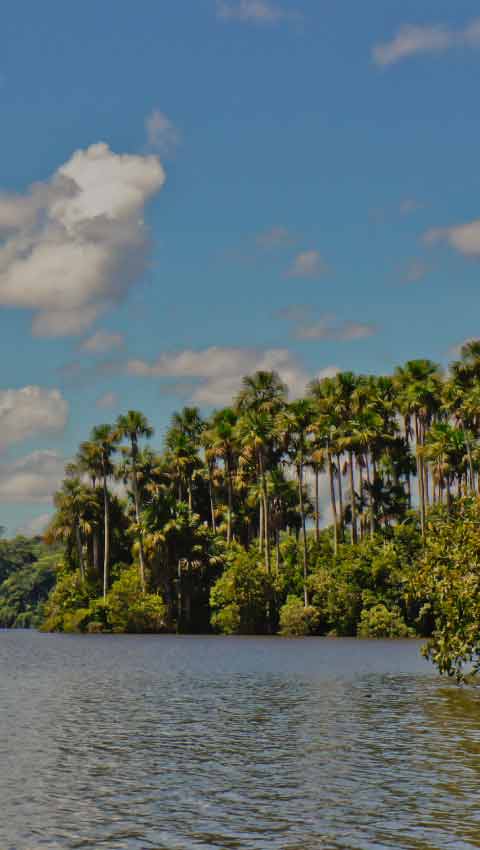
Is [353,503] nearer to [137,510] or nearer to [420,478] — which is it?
[420,478]

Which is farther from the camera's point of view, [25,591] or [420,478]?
[25,591]

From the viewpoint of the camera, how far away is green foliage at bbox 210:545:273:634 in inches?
3556

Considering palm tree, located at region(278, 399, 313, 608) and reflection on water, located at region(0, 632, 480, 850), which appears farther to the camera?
palm tree, located at region(278, 399, 313, 608)

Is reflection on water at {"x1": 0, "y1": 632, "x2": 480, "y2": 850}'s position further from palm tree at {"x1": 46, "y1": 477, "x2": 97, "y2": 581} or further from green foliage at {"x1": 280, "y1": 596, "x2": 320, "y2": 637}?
palm tree at {"x1": 46, "y1": 477, "x2": 97, "y2": 581}

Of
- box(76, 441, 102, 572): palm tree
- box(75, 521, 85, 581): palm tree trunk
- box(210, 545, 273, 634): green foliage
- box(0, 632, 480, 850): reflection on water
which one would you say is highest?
box(76, 441, 102, 572): palm tree

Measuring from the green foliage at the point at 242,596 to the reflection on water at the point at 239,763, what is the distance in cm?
4777

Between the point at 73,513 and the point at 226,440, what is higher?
the point at 226,440

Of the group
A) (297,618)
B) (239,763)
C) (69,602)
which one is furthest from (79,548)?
(239,763)

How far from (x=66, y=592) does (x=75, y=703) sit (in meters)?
79.4

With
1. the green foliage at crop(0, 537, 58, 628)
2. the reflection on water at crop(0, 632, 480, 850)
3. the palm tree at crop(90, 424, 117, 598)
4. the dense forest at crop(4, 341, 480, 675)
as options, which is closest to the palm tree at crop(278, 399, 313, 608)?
the dense forest at crop(4, 341, 480, 675)

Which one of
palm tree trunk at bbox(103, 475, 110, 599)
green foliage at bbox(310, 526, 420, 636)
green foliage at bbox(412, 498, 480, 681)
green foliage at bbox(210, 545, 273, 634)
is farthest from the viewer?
palm tree trunk at bbox(103, 475, 110, 599)

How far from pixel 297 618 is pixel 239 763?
6701 centimetres

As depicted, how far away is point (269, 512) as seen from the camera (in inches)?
4090

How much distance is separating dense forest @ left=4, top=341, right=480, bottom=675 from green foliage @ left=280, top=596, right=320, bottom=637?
0.12 m
